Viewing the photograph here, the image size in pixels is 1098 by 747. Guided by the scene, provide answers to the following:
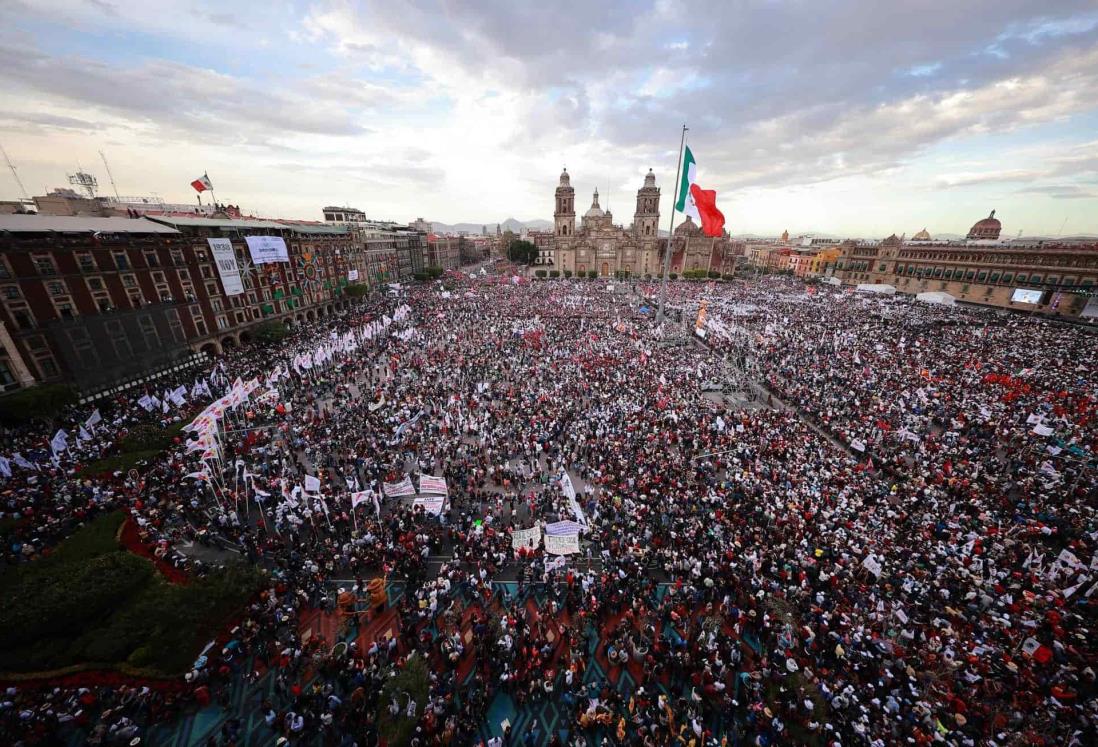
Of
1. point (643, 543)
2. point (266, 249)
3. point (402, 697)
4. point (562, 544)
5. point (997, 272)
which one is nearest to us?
point (402, 697)

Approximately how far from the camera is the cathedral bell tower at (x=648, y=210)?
329ft

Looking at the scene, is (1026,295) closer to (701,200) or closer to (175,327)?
(701,200)

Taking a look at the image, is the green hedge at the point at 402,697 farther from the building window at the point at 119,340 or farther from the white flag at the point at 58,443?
the building window at the point at 119,340

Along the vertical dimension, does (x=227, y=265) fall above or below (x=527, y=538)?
above

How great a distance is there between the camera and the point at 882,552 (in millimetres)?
13867

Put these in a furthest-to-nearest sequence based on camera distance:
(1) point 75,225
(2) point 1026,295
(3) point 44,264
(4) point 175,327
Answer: (2) point 1026,295, (4) point 175,327, (1) point 75,225, (3) point 44,264

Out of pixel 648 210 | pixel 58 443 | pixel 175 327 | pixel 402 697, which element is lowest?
pixel 402 697

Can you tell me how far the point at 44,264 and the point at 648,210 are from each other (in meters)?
102

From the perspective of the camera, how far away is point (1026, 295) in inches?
2144

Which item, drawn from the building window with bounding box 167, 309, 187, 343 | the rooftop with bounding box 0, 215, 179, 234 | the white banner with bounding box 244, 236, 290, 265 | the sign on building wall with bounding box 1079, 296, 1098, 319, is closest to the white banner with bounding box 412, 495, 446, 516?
the building window with bounding box 167, 309, 187, 343

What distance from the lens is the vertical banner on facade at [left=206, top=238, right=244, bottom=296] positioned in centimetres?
3566

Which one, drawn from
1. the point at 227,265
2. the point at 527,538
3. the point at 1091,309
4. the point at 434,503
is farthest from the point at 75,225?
the point at 1091,309

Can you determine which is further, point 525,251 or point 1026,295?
point 525,251

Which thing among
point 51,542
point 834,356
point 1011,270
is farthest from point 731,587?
point 1011,270
